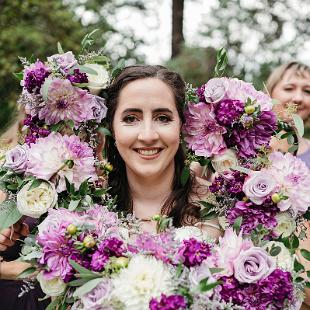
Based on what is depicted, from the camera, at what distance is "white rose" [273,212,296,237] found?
2.77 meters

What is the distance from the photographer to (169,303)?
7.07 feet

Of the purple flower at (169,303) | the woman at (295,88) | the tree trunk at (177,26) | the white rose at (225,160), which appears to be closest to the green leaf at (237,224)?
the white rose at (225,160)

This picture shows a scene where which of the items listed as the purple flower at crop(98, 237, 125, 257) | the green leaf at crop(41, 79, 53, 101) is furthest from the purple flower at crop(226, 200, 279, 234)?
the green leaf at crop(41, 79, 53, 101)

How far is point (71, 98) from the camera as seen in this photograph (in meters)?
2.93

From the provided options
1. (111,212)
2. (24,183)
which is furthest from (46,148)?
(111,212)

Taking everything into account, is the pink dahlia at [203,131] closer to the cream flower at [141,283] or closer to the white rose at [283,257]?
the white rose at [283,257]

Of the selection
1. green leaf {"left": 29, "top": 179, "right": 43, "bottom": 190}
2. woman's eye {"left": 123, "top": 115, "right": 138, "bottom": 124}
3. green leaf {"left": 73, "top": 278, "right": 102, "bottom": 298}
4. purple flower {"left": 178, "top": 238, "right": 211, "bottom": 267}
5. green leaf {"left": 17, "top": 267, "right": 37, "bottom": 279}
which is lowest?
green leaf {"left": 73, "top": 278, "right": 102, "bottom": 298}

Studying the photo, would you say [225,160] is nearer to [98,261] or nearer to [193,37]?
[98,261]

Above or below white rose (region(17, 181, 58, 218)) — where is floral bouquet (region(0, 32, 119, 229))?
above

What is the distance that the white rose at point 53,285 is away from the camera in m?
2.50

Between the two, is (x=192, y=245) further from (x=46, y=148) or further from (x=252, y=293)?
(x=46, y=148)

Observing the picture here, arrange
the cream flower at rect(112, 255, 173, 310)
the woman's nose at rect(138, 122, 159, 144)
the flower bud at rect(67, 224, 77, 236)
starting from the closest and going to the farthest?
the cream flower at rect(112, 255, 173, 310)
the flower bud at rect(67, 224, 77, 236)
the woman's nose at rect(138, 122, 159, 144)

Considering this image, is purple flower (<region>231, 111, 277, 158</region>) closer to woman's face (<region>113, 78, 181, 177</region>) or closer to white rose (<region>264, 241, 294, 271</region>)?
woman's face (<region>113, 78, 181, 177</region>)

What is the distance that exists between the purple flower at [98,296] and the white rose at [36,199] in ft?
1.74
